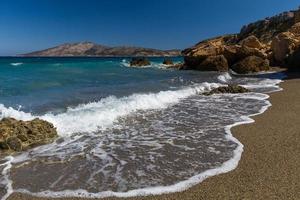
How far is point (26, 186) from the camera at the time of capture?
20.1 feet

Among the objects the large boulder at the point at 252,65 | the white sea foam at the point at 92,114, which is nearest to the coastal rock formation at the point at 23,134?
the white sea foam at the point at 92,114

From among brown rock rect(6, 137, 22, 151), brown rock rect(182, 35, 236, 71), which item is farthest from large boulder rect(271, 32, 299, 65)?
brown rock rect(6, 137, 22, 151)

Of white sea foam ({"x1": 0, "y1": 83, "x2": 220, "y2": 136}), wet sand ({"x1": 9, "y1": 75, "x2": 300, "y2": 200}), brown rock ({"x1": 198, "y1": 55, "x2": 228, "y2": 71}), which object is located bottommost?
brown rock ({"x1": 198, "y1": 55, "x2": 228, "y2": 71})

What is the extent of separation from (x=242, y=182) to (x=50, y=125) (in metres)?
5.41

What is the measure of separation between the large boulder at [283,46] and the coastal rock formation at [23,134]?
3049 centimetres


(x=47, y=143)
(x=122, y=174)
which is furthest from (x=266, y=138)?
(x=47, y=143)

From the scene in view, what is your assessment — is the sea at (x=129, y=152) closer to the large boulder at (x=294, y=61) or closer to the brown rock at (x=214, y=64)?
the large boulder at (x=294, y=61)

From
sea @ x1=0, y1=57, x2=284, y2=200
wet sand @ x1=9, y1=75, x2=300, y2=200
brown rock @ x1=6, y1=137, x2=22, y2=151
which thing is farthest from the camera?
brown rock @ x1=6, y1=137, x2=22, y2=151

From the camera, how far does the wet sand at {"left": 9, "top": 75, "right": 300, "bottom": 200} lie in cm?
548

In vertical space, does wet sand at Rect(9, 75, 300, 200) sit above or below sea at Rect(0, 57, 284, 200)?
above

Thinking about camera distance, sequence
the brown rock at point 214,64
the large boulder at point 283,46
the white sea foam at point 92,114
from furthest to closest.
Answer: the brown rock at point 214,64, the large boulder at point 283,46, the white sea foam at point 92,114

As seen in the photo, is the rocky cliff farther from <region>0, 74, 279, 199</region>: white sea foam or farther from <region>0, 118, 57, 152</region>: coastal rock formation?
<region>0, 118, 57, 152</region>: coastal rock formation

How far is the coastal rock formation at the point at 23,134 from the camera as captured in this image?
27.2 ft

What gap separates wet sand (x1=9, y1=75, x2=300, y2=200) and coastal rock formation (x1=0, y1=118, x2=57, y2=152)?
2734 mm
